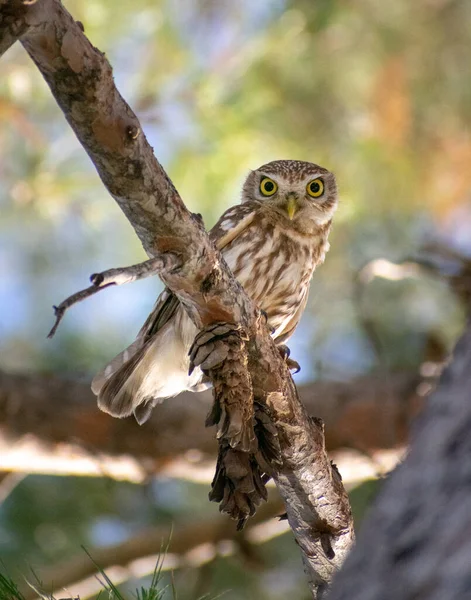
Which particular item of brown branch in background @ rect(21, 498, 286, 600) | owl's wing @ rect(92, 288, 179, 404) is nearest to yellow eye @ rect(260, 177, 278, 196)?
owl's wing @ rect(92, 288, 179, 404)

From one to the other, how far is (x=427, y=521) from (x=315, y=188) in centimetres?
300

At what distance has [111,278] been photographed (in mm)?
1603

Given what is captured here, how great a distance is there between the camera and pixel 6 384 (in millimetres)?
4082

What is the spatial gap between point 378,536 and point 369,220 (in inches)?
143

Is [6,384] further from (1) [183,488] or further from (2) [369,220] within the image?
(2) [369,220]

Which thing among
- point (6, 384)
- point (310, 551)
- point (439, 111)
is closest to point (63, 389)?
point (6, 384)

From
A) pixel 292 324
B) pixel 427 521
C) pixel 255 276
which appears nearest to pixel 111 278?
pixel 427 521

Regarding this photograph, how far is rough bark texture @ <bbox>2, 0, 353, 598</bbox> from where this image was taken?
162 cm

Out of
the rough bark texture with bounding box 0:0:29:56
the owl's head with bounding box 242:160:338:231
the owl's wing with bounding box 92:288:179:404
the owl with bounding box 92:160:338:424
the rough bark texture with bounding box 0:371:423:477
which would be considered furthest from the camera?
the rough bark texture with bounding box 0:371:423:477

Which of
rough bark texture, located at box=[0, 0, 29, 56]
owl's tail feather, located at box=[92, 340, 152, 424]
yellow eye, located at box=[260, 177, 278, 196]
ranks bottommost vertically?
owl's tail feather, located at box=[92, 340, 152, 424]

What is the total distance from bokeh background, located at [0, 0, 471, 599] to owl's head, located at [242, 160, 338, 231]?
26 cm

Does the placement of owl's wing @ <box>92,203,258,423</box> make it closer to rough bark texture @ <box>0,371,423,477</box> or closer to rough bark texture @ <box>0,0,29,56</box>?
rough bark texture @ <box>0,371,423,477</box>

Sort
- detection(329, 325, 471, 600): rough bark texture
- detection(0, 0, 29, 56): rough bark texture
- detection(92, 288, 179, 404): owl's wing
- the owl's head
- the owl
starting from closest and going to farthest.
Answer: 1. detection(329, 325, 471, 600): rough bark texture
2. detection(0, 0, 29, 56): rough bark texture
3. detection(92, 288, 179, 404): owl's wing
4. the owl
5. the owl's head

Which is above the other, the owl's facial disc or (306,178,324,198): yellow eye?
(306,178,324,198): yellow eye
